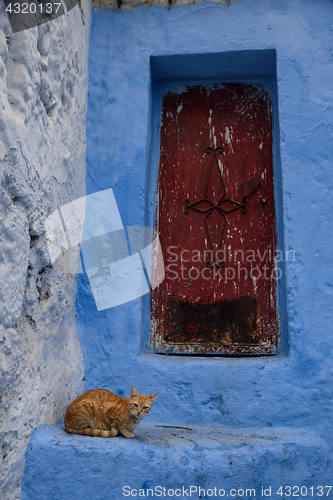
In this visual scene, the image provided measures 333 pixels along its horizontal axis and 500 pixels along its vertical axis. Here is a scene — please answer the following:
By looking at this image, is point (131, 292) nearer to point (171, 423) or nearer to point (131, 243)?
point (131, 243)

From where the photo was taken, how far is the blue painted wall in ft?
7.01

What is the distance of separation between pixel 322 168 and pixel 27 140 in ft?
5.82

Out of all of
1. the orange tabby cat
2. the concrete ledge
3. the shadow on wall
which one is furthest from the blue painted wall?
the orange tabby cat

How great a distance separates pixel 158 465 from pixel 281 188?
1.75 metres

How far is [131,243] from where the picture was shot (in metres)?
2.45

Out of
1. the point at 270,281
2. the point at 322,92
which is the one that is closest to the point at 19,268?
the point at 270,281

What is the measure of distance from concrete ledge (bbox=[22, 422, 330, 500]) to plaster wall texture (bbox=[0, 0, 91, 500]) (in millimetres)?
121

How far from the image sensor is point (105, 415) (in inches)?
69.7

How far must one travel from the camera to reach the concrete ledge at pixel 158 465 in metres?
1.65

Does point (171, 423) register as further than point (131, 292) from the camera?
No

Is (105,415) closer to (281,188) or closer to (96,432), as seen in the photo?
(96,432)

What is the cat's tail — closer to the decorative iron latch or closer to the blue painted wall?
the blue painted wall

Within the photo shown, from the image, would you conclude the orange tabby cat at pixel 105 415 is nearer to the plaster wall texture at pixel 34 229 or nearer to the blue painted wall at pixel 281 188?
the plaster wall texture at pixel 34 229

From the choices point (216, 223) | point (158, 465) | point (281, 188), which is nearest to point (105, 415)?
point (158, 465)
